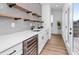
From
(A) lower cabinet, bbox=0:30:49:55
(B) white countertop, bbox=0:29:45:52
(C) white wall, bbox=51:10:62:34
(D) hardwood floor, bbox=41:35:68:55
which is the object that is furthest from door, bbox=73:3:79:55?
(C) white wall, bbox=51:10:62:34

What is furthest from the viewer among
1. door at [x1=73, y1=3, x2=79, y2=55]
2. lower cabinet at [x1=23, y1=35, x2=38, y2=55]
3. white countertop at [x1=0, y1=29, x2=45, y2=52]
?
door at [x1=73, y1=3, x2=79, y2=55]

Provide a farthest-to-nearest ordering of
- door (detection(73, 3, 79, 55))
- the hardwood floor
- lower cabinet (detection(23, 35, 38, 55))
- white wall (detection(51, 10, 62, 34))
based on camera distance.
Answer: white wall (detection(51, 10, 62, 34)) < the hardwood floor < door (detection(73, 3, 79, 55)) < lower cabinet (detection(23, 35, 38, 55))

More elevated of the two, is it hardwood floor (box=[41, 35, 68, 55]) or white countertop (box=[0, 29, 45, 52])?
white countertop (box=[0, 29, 45, 52])

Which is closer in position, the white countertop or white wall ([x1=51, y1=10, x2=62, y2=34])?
the white countertop

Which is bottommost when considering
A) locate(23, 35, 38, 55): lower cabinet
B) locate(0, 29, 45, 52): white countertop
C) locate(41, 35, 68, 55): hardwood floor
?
locate(41, 35, 68, 55): hardwood floor

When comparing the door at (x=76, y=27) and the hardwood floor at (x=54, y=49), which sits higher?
the door at (x=76, y=27)

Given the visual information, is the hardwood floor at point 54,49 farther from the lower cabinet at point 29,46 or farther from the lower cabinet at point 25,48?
the lower cabinet at point 29,46

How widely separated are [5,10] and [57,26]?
7.77 m

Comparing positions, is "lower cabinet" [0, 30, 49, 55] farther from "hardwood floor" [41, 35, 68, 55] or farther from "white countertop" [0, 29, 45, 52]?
"hardwood floor" [41, 35, 68, 55]

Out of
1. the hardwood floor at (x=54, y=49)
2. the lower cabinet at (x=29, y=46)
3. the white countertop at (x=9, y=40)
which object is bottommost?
the hardwood floor at (x=54, y=49)

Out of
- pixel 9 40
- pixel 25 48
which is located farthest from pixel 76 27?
pixel 9 40

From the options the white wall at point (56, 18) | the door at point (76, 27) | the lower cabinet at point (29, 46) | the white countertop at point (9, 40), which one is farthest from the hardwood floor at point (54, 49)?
the white wall at point (56, 18)
